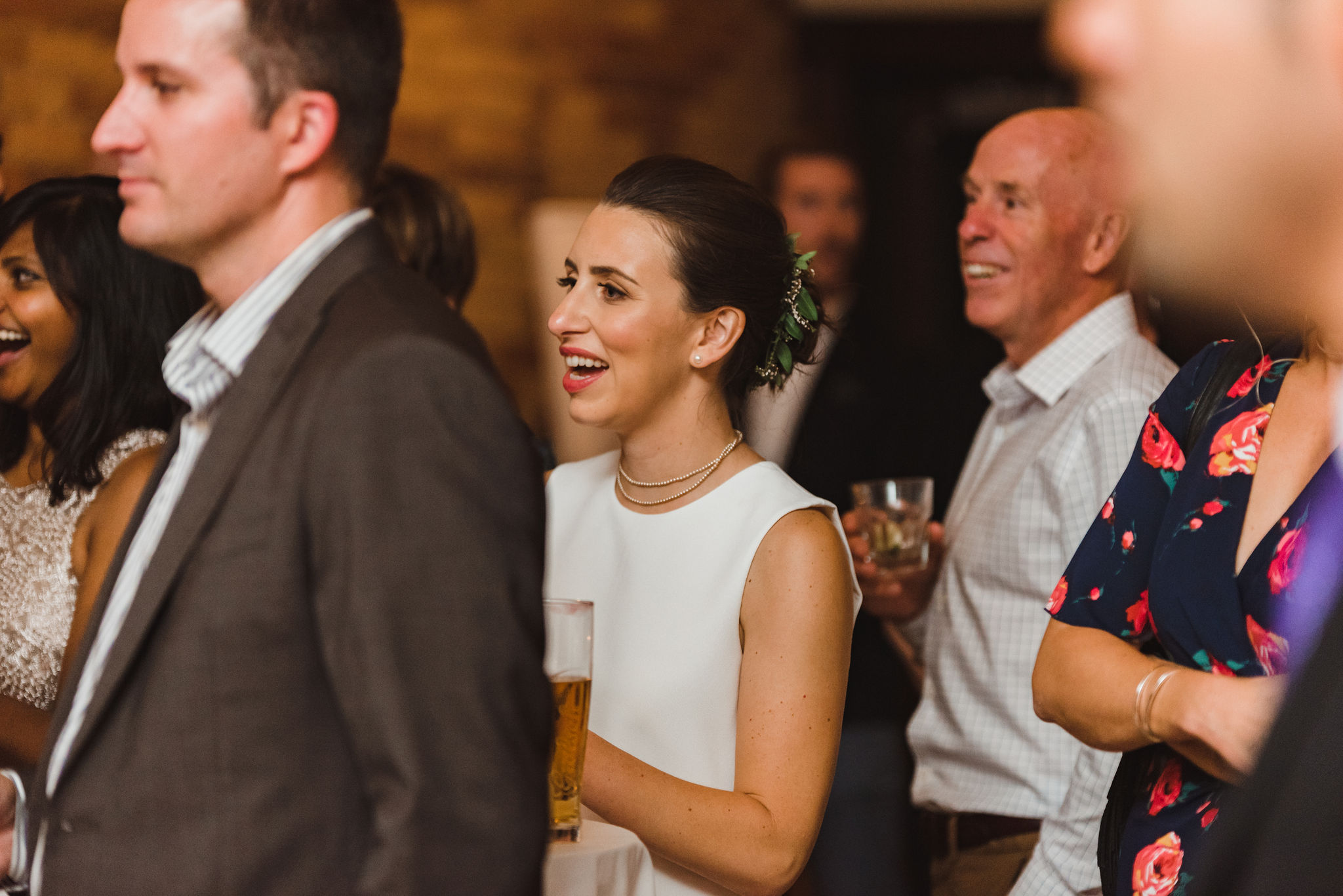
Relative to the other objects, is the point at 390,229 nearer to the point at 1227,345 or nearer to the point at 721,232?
the point at 721,232

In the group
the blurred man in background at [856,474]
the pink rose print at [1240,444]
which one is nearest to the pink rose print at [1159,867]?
the pink rose print at [1240,444]

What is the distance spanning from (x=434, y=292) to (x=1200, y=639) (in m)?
0.92

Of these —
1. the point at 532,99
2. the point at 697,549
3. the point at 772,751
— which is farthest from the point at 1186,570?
the point at 532,99

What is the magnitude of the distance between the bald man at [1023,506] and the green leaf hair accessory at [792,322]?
0.42 meters

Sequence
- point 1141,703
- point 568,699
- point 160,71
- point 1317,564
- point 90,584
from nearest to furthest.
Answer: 1. point 160,71
2. point 1317,564
3. point 1141,703
4. point 568,699
5. point 90,584

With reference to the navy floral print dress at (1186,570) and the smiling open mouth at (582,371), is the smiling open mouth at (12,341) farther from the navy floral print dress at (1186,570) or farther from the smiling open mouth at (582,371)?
the navy floral print dress at (1186,570)

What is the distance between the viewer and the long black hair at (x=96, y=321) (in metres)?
2.02

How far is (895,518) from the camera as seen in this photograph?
8.09ft

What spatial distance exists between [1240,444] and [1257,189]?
826 millimetres

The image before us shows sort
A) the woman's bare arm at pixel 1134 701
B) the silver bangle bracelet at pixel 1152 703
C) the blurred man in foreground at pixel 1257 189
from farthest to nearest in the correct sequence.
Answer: the silver bangle bracelet at pixel 1152 703 → the woman's bare arm at pixel 1134 701 → the blurred man in foreground at pixel 1257 189

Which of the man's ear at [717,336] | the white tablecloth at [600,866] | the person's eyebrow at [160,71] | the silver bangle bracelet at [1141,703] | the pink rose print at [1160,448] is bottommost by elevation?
the white tablecloth at [600,866]

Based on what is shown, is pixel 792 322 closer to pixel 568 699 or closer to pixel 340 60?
pixel 568 699


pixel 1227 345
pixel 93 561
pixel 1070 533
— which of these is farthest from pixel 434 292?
pixel 1070 533

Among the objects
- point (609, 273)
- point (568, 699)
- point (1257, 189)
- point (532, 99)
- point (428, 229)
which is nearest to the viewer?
point (1257, 189)
